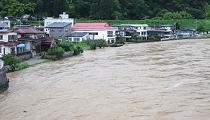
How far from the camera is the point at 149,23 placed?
5406 cm

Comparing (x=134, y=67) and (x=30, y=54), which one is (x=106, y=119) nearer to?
(x=134, y=67)

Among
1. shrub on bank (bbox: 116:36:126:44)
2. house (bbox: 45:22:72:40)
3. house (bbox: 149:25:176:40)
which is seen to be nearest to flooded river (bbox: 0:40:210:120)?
house (bbox: 45:22:72:40)

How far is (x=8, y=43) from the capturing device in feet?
77.7

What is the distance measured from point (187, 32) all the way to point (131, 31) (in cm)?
916

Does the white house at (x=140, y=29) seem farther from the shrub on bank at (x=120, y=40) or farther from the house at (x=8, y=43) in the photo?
the house at (x=8, y=43)

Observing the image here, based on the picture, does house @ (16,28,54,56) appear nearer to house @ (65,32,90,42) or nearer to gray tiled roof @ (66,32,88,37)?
house @ (65,32,90,42)

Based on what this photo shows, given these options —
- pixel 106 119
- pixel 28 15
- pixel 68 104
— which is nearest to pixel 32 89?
pixel 68 104

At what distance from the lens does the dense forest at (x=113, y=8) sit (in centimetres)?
4898

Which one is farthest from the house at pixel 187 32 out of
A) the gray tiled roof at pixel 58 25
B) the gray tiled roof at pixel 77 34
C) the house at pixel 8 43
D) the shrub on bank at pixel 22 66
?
the shrub on bank at pixel 22 66

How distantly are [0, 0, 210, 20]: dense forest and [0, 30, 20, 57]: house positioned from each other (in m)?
22.5

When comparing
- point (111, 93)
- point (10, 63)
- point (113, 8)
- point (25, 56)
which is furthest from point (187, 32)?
point (111, 93)

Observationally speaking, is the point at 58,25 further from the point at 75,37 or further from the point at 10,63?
the point at 10,63

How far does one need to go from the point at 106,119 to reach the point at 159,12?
166ft

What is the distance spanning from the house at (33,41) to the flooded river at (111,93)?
23.1ft
